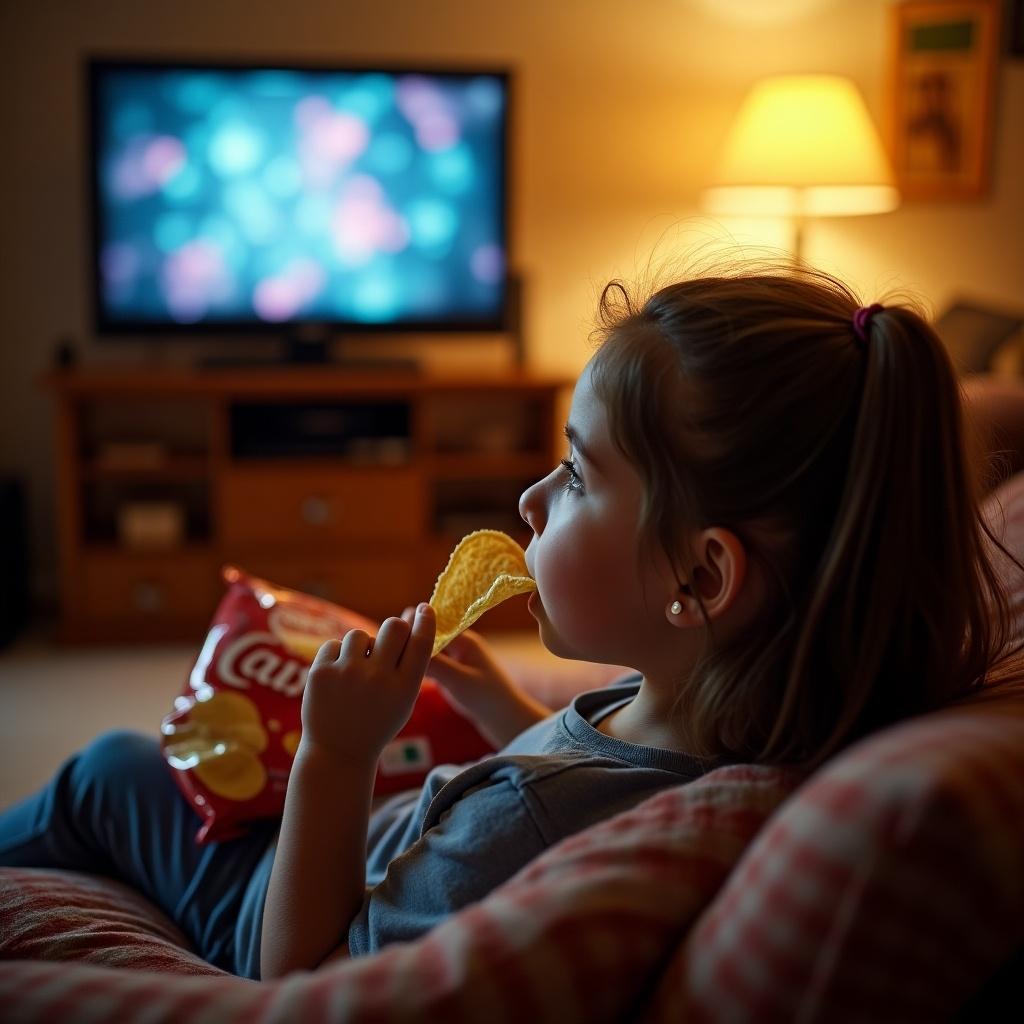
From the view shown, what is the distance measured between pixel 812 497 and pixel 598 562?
0.58 feet

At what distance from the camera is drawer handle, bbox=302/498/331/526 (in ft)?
11.4

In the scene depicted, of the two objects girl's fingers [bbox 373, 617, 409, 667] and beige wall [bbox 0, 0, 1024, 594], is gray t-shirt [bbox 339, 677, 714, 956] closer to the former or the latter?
girl's fingers [bbox 373, 617, 409, 667]

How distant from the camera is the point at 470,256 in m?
3.76

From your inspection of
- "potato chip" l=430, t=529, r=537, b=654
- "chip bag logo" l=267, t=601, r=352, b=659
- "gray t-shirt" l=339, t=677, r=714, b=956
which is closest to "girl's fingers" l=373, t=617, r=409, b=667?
"gray t-shirt" l=339, t=677, r=714, b=956

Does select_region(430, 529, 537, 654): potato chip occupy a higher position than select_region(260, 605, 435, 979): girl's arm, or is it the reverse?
select_region(430, 529, 537, 654): potato chip

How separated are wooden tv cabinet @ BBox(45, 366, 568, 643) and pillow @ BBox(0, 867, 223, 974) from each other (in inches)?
89.0

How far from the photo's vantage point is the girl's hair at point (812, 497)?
0.82m

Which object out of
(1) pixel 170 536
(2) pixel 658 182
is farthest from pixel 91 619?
(2) pixel 658 182

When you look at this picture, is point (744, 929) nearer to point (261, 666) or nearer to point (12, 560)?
point (261, 666)

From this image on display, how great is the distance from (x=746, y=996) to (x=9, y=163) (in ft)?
12.0

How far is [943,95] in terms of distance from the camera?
4012mm

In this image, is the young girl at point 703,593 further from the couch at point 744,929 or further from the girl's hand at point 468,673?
the girl's hand at point 468,673

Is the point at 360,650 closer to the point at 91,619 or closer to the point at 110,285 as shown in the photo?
the point at 91,619

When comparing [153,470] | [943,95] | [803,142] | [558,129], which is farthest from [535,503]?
[943,95]
